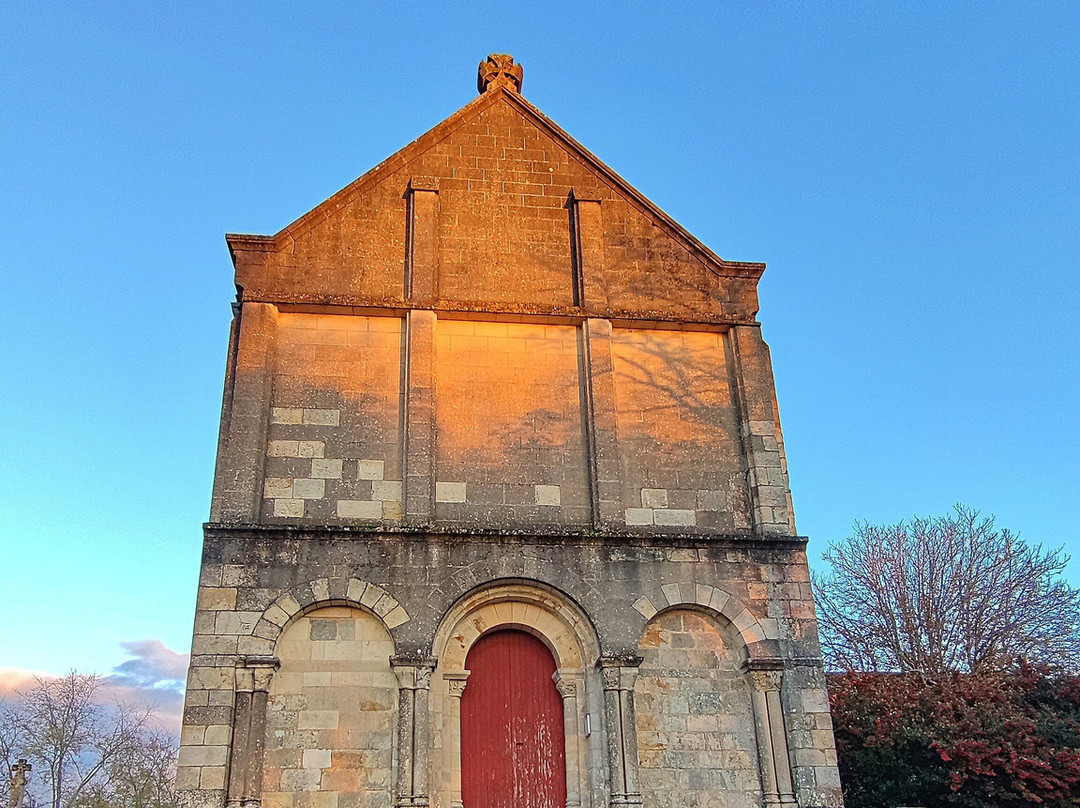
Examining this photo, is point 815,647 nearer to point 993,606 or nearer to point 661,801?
point 661,801

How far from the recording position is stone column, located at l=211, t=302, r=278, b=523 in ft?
38.8

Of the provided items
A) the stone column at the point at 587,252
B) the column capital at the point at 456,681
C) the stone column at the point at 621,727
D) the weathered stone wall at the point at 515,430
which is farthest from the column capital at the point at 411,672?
the stone column at the point at 587,252

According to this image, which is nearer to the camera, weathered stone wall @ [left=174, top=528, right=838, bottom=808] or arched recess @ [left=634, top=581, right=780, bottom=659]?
weathered stone wall @ [left=174, top=528, right=838, bottom=808]

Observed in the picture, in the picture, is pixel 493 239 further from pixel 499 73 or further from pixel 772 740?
pixel 772 740

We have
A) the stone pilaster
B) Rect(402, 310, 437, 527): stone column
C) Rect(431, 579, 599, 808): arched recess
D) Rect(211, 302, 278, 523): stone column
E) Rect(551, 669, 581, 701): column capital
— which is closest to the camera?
Rect(431, 579, 599, 808): arched recess

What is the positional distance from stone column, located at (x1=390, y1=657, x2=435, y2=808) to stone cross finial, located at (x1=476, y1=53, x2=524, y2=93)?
31.5 feet

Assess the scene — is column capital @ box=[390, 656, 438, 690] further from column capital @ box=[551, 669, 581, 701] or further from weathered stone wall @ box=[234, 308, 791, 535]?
weathered stone wall @ box=[234, 308, 791, 535]

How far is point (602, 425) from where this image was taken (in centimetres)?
1299

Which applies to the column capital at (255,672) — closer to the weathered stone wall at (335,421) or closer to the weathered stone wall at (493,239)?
the weathered stone wall at (335,421)

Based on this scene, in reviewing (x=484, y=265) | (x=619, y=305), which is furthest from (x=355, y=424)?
(x=619, y=305)

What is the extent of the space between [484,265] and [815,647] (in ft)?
22.9

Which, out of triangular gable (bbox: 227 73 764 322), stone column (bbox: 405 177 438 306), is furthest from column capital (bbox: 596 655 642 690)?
stone column (bbox: 405 177 438 306)

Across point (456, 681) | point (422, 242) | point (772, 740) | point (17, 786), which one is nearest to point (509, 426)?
point (422, 242)

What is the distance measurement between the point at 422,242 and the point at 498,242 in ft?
3.73
